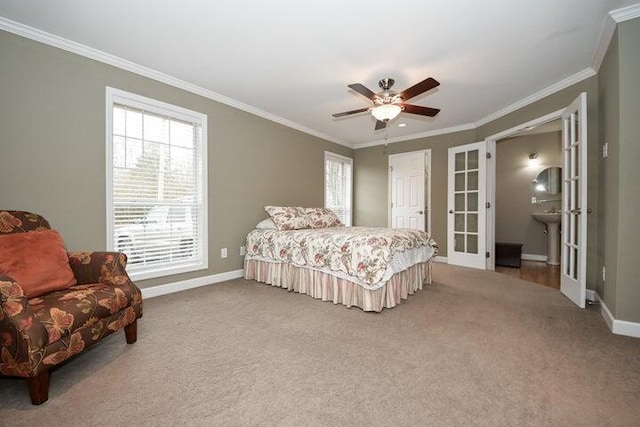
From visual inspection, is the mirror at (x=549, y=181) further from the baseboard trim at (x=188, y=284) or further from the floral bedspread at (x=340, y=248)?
the baseboard trim at (x=188, y=284)

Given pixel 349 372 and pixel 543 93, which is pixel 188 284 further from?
pixel 543 93

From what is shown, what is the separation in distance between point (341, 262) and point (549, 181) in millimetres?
5104

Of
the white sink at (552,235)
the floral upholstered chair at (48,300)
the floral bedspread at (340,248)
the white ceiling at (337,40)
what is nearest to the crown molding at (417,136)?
the white ceiling at (337,40)

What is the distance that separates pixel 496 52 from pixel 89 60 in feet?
12.9

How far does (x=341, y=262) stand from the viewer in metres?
2.85

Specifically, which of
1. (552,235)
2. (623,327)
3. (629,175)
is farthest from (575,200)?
(552,235)

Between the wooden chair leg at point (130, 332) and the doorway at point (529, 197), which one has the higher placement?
the doorway at point (529, 197)

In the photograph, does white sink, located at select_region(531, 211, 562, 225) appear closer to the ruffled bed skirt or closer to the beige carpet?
the beige carpet

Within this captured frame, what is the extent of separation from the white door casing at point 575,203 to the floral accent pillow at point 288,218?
10.1ft

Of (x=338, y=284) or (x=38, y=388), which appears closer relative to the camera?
(x=38, y=388)

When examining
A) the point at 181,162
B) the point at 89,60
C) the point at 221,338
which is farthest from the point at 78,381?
the point at 89,60

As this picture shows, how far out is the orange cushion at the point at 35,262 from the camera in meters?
1.65

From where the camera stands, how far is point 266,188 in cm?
435

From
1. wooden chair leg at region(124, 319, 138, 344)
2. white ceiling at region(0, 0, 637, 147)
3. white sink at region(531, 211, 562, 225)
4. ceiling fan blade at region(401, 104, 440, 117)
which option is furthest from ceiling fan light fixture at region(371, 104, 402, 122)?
white sink at region(531, 211, 562, 225)
